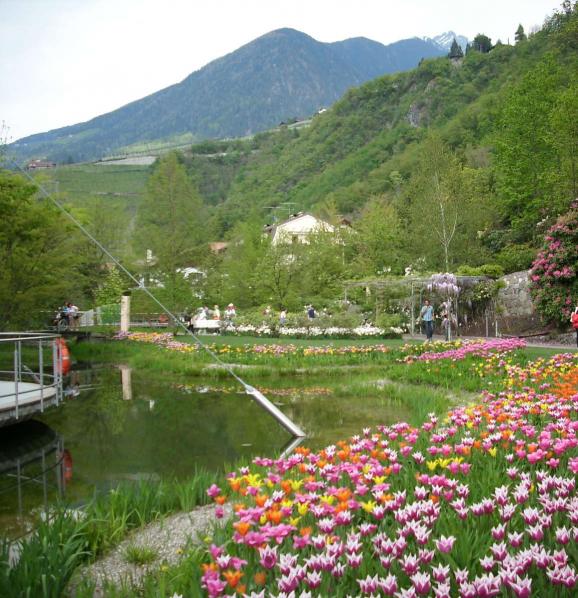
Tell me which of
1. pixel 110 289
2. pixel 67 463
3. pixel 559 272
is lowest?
pixel 67 463

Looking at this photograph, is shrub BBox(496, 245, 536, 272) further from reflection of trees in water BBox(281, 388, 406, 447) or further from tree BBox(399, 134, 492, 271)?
reflection of trees in water BBox(281, 388, 406, 447)

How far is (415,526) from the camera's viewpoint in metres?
3.09

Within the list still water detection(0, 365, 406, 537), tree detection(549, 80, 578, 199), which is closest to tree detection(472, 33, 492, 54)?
tree detection(549, 80, 578, 199)

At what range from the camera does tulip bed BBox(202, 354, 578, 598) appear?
8.71 ft

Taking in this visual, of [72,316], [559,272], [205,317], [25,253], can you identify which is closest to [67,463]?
[25,253]

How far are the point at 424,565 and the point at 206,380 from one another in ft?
42.3

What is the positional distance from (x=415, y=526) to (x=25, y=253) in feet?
62.4

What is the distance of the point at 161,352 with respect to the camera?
20.4m

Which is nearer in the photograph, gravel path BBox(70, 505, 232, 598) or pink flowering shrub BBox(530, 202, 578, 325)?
gravel path BBox(70, 505, 232, 598)

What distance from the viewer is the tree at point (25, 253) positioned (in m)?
19.7

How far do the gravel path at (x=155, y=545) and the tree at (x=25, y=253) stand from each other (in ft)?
54.8

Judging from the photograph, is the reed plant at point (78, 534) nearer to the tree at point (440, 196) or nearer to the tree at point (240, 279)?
the tree at point (440, 196)

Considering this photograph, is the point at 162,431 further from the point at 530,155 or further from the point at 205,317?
the point at 530,155

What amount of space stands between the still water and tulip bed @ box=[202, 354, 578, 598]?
210 centimetres
